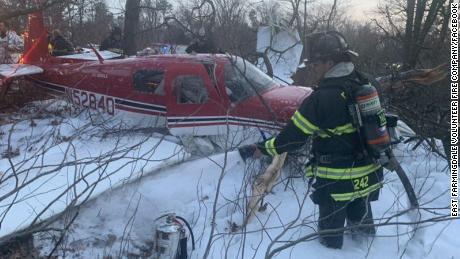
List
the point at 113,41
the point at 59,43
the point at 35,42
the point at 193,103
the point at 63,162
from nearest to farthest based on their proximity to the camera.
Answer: the point at 63,162, the point at 193,103, the point at 35,42, the point at 59,43, the point at 113,41

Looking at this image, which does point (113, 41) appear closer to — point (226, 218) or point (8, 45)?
point (8, 45)

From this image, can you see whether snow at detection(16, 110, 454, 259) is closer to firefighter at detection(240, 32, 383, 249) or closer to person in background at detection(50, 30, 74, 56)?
firefighter at detection(240, 32, 383, 249)

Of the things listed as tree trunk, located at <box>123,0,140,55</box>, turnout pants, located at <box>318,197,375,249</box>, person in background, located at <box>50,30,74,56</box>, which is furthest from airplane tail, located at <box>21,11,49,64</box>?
turnout pants, located at <box>318,197,375,249</box>

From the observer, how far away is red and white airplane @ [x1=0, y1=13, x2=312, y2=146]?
617 cm

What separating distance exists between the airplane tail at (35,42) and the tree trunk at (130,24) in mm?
4799

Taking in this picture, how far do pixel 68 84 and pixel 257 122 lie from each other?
11.9ft

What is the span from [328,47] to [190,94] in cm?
331

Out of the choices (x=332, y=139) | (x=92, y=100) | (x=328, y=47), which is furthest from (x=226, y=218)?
(x=92, y=100)

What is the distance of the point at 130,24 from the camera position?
46.6 ft

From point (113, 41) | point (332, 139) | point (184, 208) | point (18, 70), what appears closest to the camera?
point (332, 139)

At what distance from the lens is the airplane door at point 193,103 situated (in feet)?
21.0

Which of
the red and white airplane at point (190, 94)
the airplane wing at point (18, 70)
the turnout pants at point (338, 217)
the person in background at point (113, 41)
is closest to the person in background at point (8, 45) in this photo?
the airplane wing at point (18, 70)

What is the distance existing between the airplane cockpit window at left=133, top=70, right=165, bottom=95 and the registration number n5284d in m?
0.55

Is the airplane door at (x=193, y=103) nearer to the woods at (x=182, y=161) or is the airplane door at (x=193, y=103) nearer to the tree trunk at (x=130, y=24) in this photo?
the woods at (x=182, y=161)
